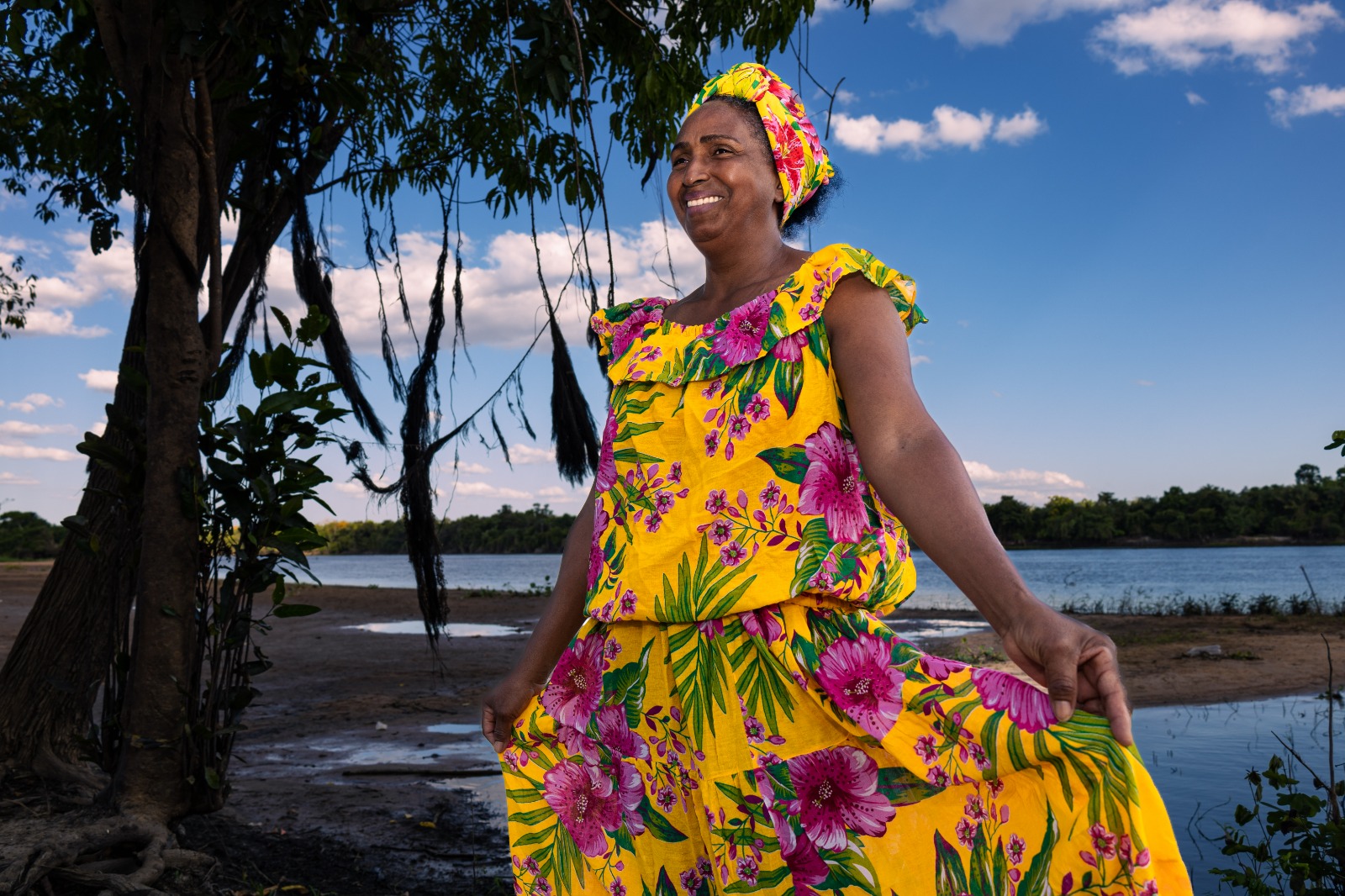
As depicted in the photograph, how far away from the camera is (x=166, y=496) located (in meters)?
3.15

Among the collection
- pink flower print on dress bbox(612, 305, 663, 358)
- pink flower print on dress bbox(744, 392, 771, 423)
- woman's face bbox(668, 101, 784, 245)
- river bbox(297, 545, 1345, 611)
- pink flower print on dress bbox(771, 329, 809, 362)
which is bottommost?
river bbox(297, 545, 1345, 611)

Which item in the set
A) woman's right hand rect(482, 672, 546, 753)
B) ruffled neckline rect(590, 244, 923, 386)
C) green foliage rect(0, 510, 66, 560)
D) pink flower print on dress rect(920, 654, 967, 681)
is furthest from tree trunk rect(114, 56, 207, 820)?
green foliage rect(0, 510, 66, 560)

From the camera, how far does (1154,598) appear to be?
80.5 feet

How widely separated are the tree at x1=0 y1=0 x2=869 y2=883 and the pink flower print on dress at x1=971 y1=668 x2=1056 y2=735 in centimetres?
147

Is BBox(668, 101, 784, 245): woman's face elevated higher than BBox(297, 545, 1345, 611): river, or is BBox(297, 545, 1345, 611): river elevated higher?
BBox(668, 101, 784, 245): woman's face

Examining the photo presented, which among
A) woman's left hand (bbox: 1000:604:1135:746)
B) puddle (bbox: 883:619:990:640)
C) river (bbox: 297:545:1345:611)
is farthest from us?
river (bbox: 297:545:1345:611)

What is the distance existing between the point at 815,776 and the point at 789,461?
1.24 feet

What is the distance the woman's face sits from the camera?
1.49 m

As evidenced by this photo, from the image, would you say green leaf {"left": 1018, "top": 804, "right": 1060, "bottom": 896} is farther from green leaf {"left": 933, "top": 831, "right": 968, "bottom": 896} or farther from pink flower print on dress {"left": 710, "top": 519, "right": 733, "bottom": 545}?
pink flower print on dress {"left": 710, "top": 519, "right": 733, "bottom": 545}

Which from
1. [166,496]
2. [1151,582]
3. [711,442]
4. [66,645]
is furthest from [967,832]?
[1151,582]

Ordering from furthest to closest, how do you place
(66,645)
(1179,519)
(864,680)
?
(1179,519) < (66,645) < (864,680)

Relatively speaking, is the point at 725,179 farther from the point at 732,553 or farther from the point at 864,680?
the point at 864,680

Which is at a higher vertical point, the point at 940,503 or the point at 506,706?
the point at 940,503

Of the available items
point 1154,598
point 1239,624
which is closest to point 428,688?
point 1239,624
